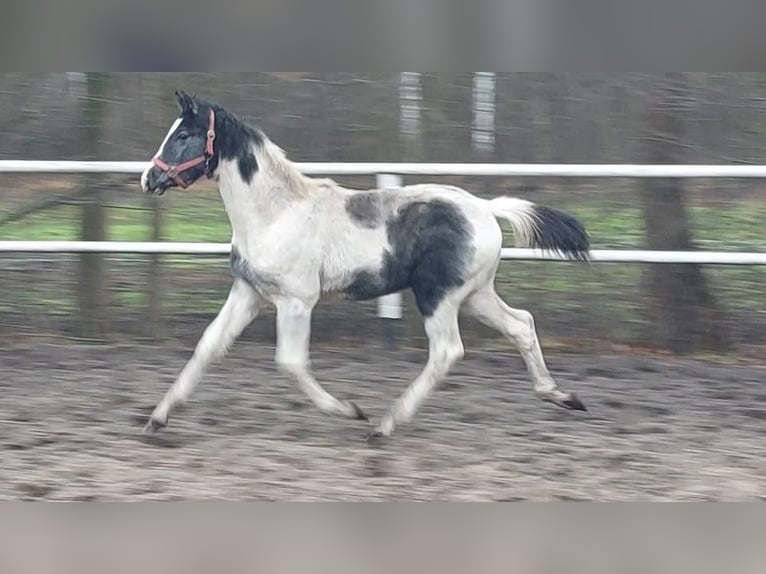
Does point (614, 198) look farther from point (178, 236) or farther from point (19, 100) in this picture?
point (19, 100)

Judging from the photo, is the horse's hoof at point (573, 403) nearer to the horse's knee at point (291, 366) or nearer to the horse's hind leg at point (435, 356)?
the horse's hind leg at point (435, 356)

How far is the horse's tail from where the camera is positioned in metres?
4.75

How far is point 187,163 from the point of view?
4477 mm

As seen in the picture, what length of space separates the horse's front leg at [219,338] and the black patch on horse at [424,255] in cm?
42

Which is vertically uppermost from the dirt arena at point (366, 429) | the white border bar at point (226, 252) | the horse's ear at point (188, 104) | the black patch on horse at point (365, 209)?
the horse's ear at point (188, 104)

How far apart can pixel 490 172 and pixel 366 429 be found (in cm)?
148

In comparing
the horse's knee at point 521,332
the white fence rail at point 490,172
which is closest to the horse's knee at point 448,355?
the horse's knee at point 521,332

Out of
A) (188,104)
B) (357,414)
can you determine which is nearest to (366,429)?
(357,414)

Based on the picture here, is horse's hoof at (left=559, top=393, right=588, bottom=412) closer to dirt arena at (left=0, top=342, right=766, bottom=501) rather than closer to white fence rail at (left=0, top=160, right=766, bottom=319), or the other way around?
dirt arena at (left=0, top=342, right=766, bottom=501)

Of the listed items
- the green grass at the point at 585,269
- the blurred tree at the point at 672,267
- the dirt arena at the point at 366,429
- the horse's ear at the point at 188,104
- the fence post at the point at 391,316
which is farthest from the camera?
the green grass at the point at 585,269

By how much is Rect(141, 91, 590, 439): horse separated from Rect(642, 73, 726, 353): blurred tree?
1844 mm

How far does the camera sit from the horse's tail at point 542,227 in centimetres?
475

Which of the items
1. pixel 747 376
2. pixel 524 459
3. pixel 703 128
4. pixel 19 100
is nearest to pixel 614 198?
pixel 703 128

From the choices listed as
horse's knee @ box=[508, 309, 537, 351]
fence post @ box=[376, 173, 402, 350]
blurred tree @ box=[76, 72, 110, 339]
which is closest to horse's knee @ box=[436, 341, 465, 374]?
horse's knee @ box=[508, 309, 537, 351]
